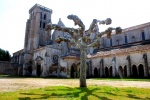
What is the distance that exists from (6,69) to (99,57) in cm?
3192

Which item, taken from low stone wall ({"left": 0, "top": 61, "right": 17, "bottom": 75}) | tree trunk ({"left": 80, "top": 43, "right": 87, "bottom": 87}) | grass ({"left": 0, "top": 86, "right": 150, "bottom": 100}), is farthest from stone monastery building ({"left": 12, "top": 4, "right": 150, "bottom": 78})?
grass ({"left": 0, "top": 86, "right": 150, "bottom": 100})

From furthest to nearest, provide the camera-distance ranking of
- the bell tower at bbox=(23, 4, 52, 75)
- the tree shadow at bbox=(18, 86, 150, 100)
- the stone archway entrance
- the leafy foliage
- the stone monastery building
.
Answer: the leafy foliage < the bell tower at bbox=(23, 4, 52, 75) < the stone archway entrance < the stone monastery building < the tree shadow at bbox=(18, 86, 150, 100)

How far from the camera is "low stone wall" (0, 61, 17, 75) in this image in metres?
51.7

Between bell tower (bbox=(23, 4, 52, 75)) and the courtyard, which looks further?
bell tower (bbox=(23, 4, 52, 75))

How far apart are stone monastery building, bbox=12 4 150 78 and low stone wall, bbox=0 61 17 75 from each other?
2.29 meters

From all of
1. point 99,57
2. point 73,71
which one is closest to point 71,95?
point 99,57

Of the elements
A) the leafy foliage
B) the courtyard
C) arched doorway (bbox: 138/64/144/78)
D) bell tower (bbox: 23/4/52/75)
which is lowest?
the courtyard

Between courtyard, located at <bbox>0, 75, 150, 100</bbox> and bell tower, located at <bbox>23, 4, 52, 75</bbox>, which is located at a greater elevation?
bell tower, located at <bbox>23, 4, 52, 75</bbox>

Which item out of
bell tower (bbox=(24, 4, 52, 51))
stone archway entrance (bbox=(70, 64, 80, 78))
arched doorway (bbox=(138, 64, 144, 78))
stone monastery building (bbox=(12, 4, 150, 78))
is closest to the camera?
arched doorway (bbox=(138, 64, 144, 78))

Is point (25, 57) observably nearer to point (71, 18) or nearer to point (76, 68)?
point (76, 68)

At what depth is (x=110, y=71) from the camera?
127ft

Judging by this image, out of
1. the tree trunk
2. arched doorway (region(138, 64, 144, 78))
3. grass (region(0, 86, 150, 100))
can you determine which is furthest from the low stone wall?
grass (region(0, 86, 150, 100))

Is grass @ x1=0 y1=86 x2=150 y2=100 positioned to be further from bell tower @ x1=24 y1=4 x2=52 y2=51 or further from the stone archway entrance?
bell tower @ x1=24 y1=4 x2=52 y2=51

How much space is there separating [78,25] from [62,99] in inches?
341
